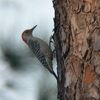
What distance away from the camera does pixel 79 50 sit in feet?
7.57

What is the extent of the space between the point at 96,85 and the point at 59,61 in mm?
396

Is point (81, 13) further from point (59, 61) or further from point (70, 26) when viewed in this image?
point (59, 61)

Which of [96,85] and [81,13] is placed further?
[81,13]

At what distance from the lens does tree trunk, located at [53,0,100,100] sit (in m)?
2.21

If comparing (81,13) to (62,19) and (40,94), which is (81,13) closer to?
(62,19)

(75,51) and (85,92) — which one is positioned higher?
(75,51)

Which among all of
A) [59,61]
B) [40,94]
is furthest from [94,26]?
[40,94]

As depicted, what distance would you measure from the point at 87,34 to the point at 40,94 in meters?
0.50

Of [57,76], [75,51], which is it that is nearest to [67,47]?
[75,51]

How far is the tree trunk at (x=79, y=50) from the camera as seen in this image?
7.26ft

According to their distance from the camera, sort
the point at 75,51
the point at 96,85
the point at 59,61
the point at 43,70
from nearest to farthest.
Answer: the point at 96,85 < the point at 75,51 < the point at 59,61 < the point at 43,70

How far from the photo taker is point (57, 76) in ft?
8.34

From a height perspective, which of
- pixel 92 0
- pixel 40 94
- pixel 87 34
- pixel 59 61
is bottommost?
pixel 40 94

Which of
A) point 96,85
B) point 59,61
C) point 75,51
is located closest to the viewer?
point 96,85
